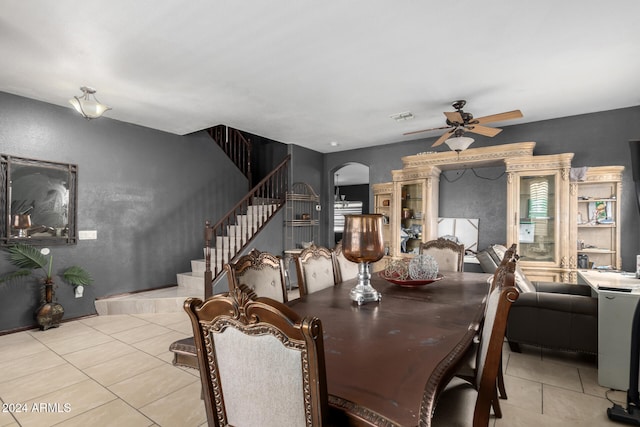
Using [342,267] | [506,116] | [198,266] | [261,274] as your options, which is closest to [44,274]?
[198,266]

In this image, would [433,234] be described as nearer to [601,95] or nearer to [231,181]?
[601,95]

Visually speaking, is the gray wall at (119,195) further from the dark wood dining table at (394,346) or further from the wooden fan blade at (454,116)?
the wooden fan blade at (454,116)

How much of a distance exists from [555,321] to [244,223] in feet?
15.5

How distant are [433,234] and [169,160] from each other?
174 inches

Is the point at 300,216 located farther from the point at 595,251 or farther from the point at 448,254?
the point at 595,251

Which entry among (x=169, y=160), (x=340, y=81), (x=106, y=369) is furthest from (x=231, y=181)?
(x=106, y=369)

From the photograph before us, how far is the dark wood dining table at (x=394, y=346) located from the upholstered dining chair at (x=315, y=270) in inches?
11.5

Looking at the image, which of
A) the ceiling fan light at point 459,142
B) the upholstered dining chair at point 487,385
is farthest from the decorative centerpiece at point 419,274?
the ceiling fan light at point 459,142

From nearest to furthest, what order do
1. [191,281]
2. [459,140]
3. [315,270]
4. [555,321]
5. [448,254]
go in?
1. [315,270]
2. [555,321]
3. [448,254]
4. [459,140]
5. [191,281]

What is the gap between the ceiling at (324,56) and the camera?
2219 mm

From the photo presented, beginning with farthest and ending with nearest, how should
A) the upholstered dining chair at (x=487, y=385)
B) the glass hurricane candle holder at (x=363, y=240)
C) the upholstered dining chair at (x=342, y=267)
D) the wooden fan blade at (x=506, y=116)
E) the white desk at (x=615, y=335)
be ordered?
1. the wooden fan blade at (x=506, y=116)
2. the upholstered dining chair at (x=342, y=267)
3. the white desk at (x=615, y=335)
4. the glass hurricane candle holder at (x=363, y=240)
5. the upholstered dining chair at (x=487, y=385)

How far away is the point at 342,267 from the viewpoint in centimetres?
303

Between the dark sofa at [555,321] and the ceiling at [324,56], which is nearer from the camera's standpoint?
the ceiling at [324,56]

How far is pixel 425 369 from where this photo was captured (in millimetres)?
1066
